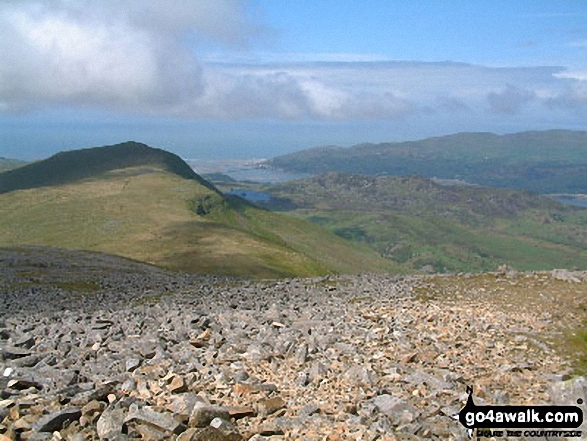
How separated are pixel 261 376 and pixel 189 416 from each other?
11.0ft

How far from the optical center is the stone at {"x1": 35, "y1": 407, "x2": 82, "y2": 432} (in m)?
13.0

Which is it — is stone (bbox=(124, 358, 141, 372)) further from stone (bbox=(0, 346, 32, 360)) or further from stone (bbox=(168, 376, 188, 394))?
stone (bbox=(0, 346, 32, 360))

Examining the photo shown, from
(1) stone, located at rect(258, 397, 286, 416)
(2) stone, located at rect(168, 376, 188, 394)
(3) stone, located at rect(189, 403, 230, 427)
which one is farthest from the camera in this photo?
(2) stone, located at rect(168, 376, 188, 394)

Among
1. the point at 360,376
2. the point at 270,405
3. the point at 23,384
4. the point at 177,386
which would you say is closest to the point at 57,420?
the point at 23,384

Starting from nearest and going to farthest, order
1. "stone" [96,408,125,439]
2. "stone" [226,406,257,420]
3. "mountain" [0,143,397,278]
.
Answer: "stone" [96,408,125,439]
"stone" [226,406,257,420]
"mountain" [0,143,397,278]

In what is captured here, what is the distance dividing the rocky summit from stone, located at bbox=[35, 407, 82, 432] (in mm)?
25

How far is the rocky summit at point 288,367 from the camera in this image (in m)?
13.6

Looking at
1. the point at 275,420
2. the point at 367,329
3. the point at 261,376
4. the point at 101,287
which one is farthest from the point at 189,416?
the point at 101,287

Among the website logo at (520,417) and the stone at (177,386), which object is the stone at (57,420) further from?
the website logo at (520,417)

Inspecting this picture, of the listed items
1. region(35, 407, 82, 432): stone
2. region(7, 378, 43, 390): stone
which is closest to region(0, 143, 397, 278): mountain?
region(7, 378, 43, 390): stone

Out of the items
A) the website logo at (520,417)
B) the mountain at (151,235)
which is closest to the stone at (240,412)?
the website logo at (520,417)

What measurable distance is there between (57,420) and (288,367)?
6893mm

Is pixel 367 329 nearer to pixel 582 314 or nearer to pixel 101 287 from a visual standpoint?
pixel 582 314

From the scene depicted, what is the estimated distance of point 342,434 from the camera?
1325cm
